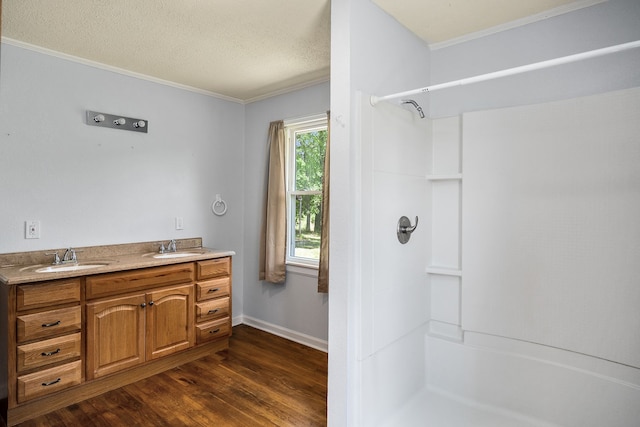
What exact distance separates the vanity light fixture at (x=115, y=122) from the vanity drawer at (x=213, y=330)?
5.91 feet

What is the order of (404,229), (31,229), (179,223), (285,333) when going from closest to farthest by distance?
(404,229) < (31,229) < (179,223) < (285,333)

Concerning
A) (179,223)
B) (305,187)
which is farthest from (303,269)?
(179,223)

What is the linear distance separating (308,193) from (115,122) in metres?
1.76

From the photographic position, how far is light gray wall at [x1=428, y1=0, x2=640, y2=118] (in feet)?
6.07

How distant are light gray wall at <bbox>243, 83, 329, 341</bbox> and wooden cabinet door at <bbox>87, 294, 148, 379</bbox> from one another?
132cm

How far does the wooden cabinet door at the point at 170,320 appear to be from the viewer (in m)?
2.75

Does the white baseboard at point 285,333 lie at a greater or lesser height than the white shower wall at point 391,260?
lesser

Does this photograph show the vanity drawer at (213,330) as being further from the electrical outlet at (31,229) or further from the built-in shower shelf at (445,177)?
the built-in shower shelf at (445,177)

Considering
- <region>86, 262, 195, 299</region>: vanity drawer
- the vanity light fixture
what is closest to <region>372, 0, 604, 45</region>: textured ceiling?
the vanity light fixture

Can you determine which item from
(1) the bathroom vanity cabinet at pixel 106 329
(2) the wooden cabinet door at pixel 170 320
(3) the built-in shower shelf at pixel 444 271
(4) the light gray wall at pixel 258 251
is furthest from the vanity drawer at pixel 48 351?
(3) the built-in shower shelf at pixel 444 271

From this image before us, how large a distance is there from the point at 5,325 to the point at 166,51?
2.17 metres

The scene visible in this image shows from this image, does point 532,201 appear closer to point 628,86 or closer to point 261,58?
point 628,86

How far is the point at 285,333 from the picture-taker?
141 inches

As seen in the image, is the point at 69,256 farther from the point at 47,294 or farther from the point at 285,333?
the point at 285,333
